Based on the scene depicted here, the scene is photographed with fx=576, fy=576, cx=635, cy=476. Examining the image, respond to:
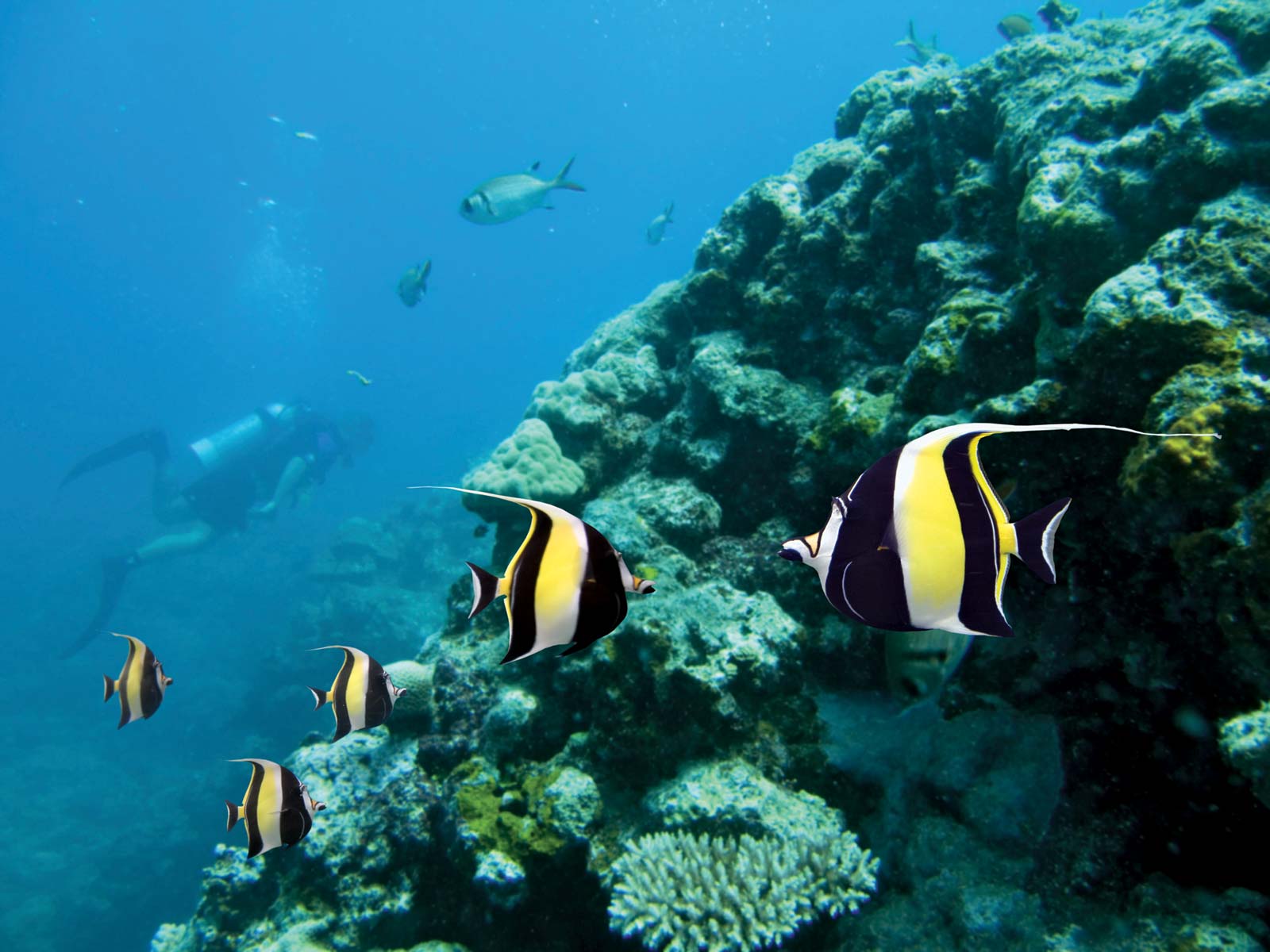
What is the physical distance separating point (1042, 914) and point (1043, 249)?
376 centimetres

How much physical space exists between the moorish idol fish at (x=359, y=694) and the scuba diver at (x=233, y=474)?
62.6 ft

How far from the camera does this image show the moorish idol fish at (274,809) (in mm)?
2840

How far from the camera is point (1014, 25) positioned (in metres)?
8.26

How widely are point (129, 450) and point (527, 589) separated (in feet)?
89.8

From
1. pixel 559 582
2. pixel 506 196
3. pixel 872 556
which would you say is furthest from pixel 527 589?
pixel 506 196

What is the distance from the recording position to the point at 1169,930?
2.40m

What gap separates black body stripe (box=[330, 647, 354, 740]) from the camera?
3020 millimetres

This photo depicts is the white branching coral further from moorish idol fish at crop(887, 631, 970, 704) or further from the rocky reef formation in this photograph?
moorish idol fish at crop(887, 631, 970, 704)

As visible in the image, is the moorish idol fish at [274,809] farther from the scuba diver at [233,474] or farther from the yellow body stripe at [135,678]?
the scuba diver at [233,474]

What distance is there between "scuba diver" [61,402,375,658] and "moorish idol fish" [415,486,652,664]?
69.2ft

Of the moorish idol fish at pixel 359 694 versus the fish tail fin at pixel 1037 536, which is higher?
the moorish idol fish at pixel 359 694

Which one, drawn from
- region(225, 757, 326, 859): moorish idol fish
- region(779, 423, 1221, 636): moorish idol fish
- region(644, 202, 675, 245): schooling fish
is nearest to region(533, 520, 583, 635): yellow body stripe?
region(779, 423, 1221, 636): moorish idol fish

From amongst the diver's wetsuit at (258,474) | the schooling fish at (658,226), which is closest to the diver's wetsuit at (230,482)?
the diver's wetsuit at (258,474)

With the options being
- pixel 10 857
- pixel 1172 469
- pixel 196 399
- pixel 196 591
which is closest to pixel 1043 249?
pixel 1172 469
